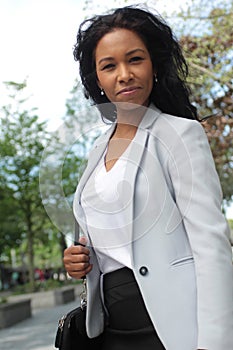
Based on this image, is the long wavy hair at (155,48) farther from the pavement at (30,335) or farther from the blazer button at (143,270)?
the pavement at (30,335)

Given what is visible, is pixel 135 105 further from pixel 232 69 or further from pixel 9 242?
pixel 9 242

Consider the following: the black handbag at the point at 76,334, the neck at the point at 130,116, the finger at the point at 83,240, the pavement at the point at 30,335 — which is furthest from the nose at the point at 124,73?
the pavement at the point at 30,335

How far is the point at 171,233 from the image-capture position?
205 cm

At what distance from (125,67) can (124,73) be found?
22 millimetres

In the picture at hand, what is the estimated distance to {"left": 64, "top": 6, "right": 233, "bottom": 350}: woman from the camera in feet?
6.53

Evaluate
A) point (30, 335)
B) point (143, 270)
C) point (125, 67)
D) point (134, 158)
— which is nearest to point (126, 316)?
point (143, 270)

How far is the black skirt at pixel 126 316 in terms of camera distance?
82.7 inches

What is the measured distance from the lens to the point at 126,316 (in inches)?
84.5

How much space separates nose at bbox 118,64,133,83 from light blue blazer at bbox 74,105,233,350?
21 centimetres

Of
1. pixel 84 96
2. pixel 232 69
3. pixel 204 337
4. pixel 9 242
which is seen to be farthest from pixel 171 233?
pixel 9 242

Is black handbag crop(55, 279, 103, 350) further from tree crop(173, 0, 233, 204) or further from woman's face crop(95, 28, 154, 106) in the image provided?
tree crop(173, 0, 233, 204)

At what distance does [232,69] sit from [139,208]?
1295cm

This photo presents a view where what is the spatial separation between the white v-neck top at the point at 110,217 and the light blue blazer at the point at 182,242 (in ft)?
0.11

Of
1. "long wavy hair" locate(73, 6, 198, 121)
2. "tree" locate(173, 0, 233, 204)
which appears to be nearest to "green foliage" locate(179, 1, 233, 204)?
"tree" locate(173, 0, 233, 204)
